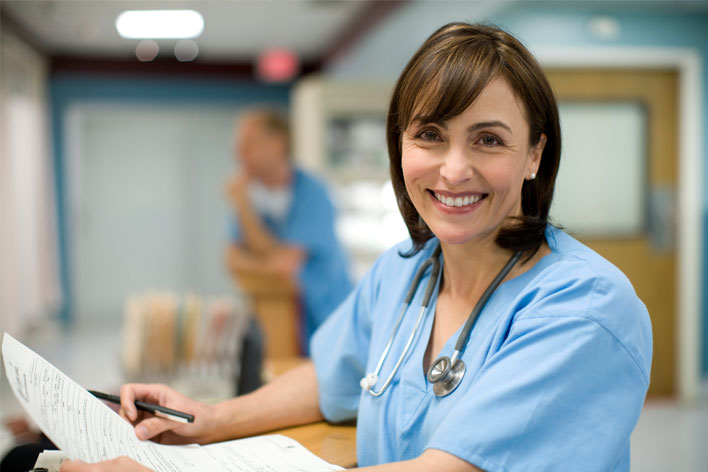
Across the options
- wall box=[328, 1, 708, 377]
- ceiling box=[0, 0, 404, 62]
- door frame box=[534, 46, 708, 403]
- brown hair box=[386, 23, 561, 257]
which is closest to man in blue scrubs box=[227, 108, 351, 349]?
wall box=[328, 1, 708, 377]

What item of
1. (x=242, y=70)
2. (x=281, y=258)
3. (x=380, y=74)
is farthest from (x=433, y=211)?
(x=242, y=70)

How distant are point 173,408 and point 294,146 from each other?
391cm

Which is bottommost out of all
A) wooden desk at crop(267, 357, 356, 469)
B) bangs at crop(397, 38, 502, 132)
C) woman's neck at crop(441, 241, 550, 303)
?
wooden desk at crop(267, 357, 356, 469)

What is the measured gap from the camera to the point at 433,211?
102 cm

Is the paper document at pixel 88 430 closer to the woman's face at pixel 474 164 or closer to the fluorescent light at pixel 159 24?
the woman's face at pixel 474 164

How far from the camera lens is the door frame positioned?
4227mm

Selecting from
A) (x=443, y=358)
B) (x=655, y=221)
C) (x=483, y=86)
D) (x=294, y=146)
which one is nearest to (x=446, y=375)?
(x=443, y=358)

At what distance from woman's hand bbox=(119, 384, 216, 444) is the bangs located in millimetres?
577

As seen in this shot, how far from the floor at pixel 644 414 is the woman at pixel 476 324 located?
0.98 metres

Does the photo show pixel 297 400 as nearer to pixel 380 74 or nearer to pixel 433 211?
pixel 433 211

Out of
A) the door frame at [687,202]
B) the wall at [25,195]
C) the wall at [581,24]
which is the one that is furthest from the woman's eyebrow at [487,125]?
the wall at [25,195]

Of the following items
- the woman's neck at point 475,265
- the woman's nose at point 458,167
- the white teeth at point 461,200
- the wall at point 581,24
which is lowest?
the woman's neck at point 475,265

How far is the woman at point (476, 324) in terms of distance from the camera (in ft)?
2.63

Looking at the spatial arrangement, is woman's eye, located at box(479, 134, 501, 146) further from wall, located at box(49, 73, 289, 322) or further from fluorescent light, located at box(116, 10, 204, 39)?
wall, located at box(49, 73, 289, 322)
